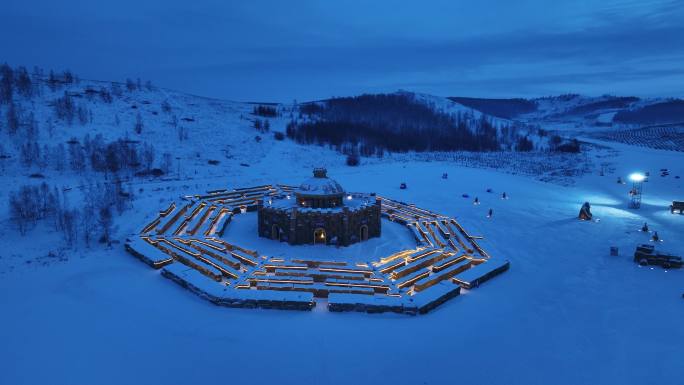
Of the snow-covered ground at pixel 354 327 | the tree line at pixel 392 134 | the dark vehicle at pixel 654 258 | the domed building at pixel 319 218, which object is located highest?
the tree line at pixel 392 134

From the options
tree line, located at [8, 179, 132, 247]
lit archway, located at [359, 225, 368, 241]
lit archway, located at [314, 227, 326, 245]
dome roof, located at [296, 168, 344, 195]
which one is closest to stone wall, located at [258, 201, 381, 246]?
lit archway, located at [359, 225, 368, 241]

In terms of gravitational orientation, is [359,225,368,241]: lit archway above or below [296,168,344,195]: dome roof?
below

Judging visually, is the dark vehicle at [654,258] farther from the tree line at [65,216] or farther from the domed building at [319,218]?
the tree line at [65,216]

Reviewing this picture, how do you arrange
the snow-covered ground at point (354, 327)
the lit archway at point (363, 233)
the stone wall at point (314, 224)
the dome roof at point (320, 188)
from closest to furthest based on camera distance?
the snow-covered ground at point (354, 327)
the stone wall at point (314, 224)
the lit archway at point (363, 233)
the dome roof at point (320, 188)

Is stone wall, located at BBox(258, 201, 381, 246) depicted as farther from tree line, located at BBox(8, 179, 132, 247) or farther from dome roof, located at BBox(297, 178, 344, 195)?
tree line, located at BBox(8, 179, 132, 247)

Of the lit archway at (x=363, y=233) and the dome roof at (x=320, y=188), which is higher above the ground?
the dome roof at (x=320, y=188)

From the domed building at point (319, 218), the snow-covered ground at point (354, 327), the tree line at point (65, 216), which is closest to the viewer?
the snow-covered ground at point (354, 327)

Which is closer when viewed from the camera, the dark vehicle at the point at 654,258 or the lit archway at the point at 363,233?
the dark vehicle at the point at 654,258

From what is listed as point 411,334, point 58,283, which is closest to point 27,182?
point 58,283

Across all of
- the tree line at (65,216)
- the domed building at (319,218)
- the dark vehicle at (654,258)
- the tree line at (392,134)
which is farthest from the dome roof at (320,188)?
the tree line at (392,134)
